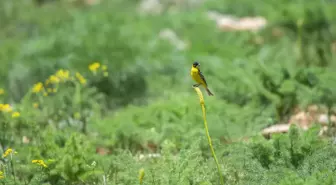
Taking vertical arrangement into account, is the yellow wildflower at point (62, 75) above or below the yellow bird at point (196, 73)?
above

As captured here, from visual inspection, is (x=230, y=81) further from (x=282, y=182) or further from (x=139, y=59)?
(x=282, y=182)

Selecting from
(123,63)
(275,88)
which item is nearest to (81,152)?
(275,88)

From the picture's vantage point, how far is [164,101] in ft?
19.7

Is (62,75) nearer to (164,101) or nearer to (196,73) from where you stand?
(164,101)

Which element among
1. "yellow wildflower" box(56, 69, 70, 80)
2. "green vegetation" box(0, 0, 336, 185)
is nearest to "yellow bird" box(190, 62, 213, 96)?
"green vegetation" box(0, 0, 336, 185)

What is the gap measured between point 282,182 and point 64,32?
251 inches

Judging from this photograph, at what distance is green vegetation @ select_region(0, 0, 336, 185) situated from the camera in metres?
4.05

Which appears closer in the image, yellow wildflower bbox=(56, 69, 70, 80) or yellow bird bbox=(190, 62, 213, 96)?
yellow bird bbox=(190, 62, 213, 96)

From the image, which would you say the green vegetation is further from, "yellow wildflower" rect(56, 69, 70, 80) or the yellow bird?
the yellow bird

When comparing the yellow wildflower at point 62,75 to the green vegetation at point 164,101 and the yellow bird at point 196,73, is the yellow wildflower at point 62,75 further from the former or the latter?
the yellow bird at point 196,73

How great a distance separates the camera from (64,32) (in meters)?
9.27

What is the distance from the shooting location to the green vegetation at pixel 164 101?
4.05 meters

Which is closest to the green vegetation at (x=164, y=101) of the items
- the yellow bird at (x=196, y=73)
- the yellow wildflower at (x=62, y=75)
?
the yellow wildflower at (x=62, y=75)

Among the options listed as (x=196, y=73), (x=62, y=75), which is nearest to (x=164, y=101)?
(x=62, y=75)
